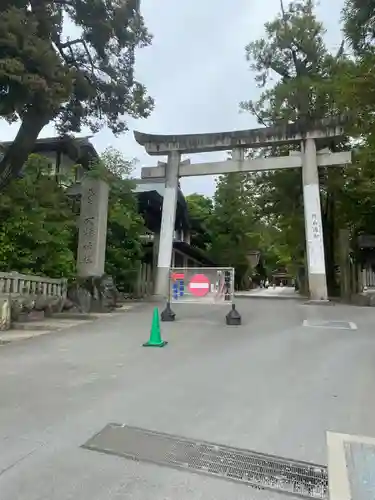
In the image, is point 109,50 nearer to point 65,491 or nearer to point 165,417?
point 165,417

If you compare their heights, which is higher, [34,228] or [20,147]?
[20,147]

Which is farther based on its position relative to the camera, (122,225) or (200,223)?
(200,223)

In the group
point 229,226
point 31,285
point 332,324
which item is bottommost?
point 332,324

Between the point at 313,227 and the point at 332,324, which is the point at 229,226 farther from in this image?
the point at 332,324

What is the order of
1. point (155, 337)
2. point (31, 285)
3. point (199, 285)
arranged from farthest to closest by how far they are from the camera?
point (31, 285) → point (199, 285) → point (155, 337)

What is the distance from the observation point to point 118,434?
131 inches

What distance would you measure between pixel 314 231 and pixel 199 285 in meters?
7.64

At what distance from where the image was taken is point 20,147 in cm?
1128

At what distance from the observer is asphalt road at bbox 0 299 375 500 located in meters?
2.63

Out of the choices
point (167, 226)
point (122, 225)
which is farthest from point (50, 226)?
point (167, 226)

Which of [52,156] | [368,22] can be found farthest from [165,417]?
[52,156]

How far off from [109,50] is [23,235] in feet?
21.5

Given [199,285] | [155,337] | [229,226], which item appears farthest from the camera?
[229,226]

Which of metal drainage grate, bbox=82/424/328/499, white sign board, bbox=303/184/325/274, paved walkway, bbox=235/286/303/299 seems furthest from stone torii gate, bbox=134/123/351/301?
metal drainage grate, bbox=82/424/328/499
